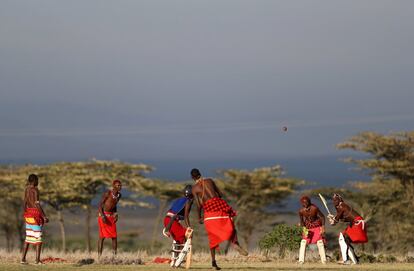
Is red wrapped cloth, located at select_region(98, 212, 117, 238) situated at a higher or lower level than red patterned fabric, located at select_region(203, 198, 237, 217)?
lower

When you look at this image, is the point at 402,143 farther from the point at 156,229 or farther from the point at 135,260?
the point at 135,260

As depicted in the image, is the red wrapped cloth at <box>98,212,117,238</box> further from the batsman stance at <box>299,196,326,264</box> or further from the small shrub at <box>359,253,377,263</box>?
the small shrub at <box>359,253,377,263</box>

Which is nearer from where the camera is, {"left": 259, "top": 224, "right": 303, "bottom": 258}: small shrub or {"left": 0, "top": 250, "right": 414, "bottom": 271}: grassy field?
{"left": 0, "top": 250, "right": 414, "bottom": 271}: grassy field

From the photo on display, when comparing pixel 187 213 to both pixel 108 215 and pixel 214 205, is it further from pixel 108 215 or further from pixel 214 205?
pixel 108 215

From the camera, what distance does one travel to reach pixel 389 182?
2041 inches

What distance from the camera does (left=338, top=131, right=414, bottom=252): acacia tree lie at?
50781mm

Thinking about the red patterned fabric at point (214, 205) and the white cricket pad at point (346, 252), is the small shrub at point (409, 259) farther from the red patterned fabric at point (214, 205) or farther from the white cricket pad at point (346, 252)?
the red patterned fabric at point (214, 205)

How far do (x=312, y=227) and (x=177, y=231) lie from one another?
371 cm

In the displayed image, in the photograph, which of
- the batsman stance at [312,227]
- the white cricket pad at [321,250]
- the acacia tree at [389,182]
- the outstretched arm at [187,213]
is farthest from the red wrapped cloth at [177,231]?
the acacia tree at [389,182]

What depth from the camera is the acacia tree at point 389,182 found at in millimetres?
50781

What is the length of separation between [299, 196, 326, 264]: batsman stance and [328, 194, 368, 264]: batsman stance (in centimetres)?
30

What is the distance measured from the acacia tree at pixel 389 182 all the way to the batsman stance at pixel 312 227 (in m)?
28.6

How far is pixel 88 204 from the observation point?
55.0m

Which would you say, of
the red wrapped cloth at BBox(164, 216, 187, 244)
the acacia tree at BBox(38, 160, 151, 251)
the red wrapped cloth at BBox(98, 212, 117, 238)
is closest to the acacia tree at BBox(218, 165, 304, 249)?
the acacia tree at BBox(38, 160, 151, 251)
